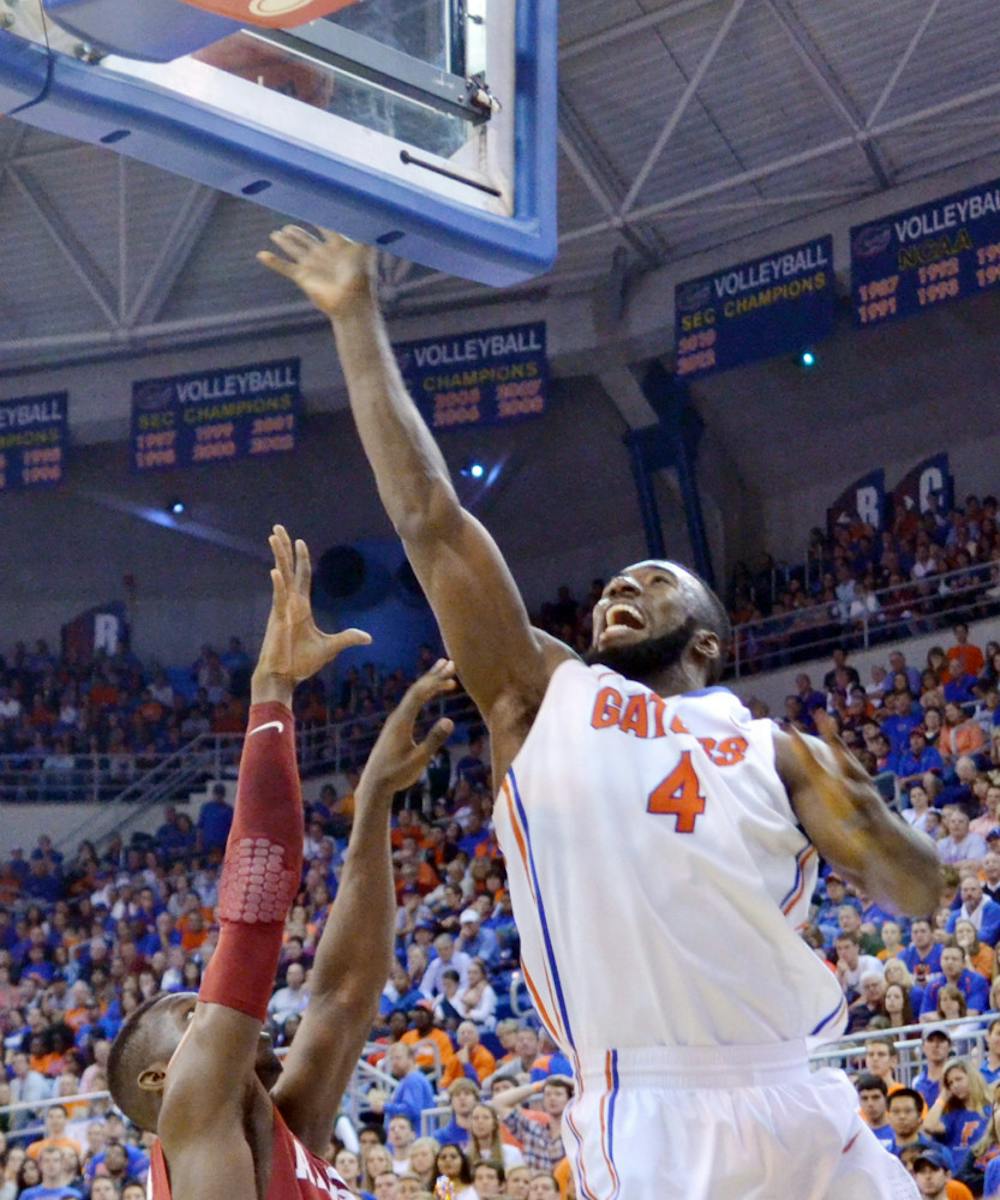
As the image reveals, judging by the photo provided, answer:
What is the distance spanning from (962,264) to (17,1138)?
10.2 meters

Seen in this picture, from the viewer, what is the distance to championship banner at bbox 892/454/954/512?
18.4m

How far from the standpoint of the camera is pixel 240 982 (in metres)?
2.74

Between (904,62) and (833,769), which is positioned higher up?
(904,62)

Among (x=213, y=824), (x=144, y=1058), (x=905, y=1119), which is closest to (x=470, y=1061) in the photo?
(x=905, y=1119)

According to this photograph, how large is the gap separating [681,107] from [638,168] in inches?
41.7

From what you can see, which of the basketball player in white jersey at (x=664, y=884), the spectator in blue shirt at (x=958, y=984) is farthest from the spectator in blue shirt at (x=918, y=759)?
the basketball player in white jersey at (x=664, y=884)

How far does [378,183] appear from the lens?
3.46 meters

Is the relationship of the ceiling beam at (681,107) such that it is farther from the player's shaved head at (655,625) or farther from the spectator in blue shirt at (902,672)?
the player's shaved head at (655,625)

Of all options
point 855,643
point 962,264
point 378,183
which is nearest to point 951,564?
point 855,643

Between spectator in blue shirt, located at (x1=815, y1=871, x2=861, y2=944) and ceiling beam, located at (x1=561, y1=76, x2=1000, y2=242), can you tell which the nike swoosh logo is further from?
ceiling beam, located at (x1=561, y1=76, x2=1000, y2=242)

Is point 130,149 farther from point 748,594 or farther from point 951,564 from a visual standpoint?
point 748,594

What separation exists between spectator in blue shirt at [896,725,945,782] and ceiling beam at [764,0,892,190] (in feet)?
19.0

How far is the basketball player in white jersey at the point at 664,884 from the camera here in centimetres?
289

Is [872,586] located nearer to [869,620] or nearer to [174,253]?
[869,620]
